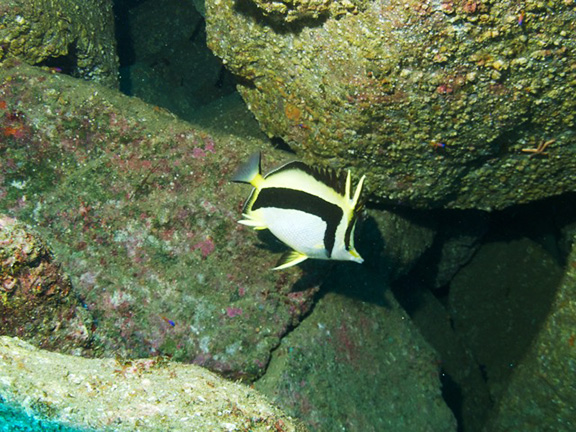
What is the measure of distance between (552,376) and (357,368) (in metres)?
1.59

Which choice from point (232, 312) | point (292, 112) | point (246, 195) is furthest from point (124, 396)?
point (292, 112)

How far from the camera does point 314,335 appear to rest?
3.44 meters

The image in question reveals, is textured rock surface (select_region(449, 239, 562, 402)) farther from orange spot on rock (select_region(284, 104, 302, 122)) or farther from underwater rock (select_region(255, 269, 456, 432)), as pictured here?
orange spot on rock (select_region(284, 104, 302, 122))

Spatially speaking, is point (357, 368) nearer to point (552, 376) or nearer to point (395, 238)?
point (395, 238)

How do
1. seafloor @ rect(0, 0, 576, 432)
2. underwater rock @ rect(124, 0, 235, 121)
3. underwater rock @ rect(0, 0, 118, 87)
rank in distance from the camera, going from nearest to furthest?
seafloor @ rect(0, 0, 576, 432) < underwater rock @ rect(0, 0, 118, 87) < underwater rock @ rect(124, 0, 235, 121)

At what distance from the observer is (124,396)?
1.97 m

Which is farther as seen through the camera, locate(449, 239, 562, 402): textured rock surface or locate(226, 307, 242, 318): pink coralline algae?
locate(449, 239, 562, 402): textured rock surface

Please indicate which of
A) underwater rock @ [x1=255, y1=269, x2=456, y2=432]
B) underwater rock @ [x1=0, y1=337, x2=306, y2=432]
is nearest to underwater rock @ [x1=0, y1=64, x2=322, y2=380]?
underwater rock @ [x1=255, y1=269, x2=456, y2=432]

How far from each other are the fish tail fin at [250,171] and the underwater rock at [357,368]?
1.49 metres

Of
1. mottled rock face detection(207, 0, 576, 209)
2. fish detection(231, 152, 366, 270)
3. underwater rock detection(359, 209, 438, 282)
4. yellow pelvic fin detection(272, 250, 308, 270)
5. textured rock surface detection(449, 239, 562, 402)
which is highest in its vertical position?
mottled rock face detection(207, 0, 576, 209)

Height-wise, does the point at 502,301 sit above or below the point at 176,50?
below

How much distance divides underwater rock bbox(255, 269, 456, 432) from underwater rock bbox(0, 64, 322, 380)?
296 mm

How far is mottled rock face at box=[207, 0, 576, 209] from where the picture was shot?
2398 millimetres

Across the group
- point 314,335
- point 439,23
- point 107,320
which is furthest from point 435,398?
point 439,23
